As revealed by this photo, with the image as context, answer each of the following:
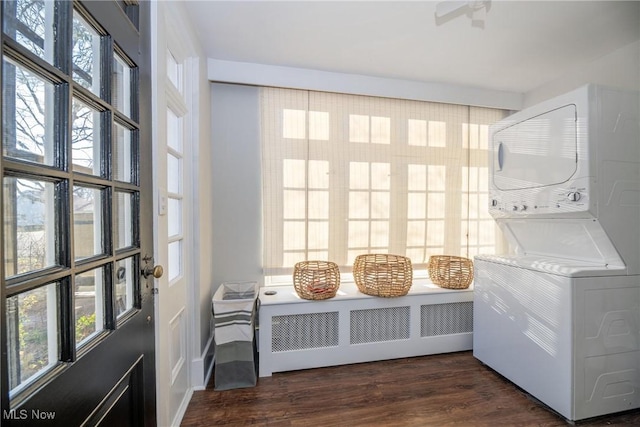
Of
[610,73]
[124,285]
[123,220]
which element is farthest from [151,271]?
[610,73]

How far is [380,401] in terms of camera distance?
5.80 feet

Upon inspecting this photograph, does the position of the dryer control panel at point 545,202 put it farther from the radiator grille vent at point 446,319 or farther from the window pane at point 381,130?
the window pane at point 381,130

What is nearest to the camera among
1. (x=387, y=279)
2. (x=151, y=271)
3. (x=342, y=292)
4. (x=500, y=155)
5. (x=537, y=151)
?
(x=151, y=271)

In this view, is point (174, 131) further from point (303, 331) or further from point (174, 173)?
point (303, 331)

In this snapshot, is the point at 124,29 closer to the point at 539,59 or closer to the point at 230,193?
the point at 230,193

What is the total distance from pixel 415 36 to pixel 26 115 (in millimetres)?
2129

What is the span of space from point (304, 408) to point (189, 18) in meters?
2.46

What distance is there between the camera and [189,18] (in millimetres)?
1732

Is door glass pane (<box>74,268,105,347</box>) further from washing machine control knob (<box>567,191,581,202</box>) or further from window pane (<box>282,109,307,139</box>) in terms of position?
washing machine control knob (<box>567,191,581,202</box>)

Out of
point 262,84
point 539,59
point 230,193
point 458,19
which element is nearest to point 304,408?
point 230,193

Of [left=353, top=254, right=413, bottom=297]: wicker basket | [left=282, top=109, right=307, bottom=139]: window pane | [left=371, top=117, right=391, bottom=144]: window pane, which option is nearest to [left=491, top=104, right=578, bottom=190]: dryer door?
[left=371, top=117, right=391, bottom=144]: window pane

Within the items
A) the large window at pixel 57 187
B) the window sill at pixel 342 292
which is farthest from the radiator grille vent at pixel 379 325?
the large window at pixel 57 187

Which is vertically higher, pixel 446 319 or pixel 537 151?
pixel 537 151

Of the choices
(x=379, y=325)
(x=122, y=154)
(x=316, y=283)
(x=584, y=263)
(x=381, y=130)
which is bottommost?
(x=379, y=325)
